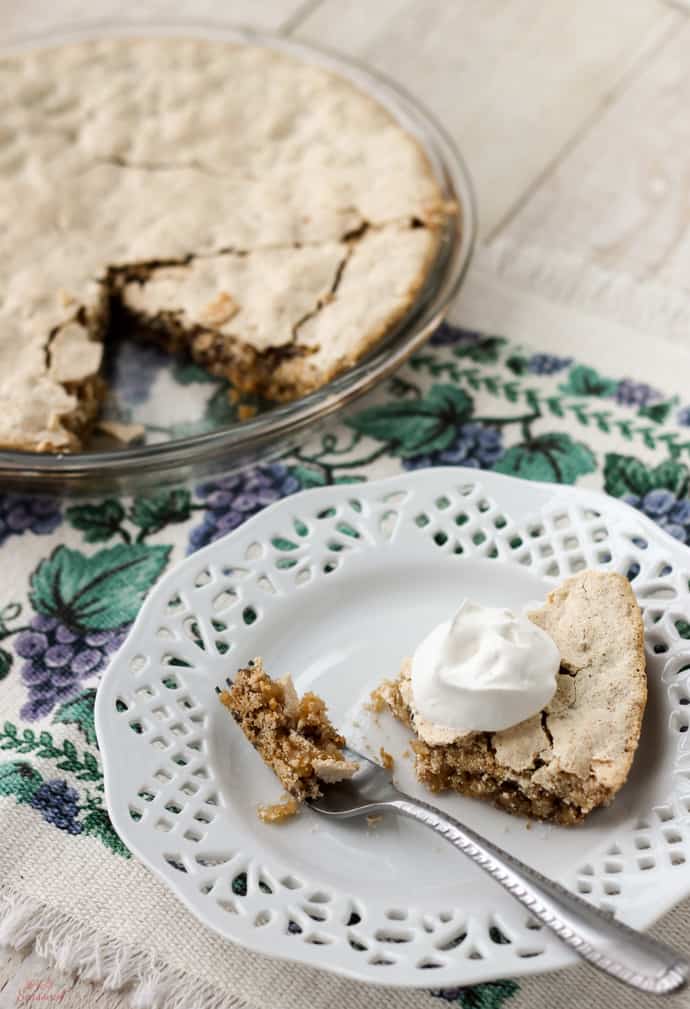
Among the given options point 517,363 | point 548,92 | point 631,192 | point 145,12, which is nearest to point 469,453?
point 517,363

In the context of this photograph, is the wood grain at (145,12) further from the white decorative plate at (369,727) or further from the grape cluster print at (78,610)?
the white decorative plate at (369,727)

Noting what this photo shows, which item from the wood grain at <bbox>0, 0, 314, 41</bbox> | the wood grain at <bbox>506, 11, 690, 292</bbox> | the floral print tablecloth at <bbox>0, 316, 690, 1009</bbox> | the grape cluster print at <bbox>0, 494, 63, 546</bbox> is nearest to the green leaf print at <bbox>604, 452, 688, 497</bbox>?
the floral print tablecloth at <bbox>0, 316, 690, 1009</bbox>

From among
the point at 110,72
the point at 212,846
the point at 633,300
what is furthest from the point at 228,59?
the point at 212,846

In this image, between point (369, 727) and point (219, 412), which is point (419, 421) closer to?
point (219, 412)

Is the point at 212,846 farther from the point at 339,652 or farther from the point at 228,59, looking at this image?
the point at 228,59

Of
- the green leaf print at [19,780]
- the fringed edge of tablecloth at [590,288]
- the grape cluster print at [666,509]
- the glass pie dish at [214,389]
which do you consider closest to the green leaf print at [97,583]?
the glass pie dish at [214,389]

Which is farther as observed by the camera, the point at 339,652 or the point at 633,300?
the point at 633,300

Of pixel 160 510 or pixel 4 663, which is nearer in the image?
pixel 4 663
